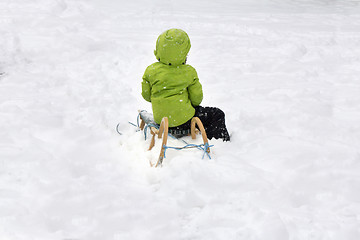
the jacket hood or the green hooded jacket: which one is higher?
the jacket hood

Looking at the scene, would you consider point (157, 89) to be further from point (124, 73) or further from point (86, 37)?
point (86, 37)

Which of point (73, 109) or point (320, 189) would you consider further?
point (73, 109)

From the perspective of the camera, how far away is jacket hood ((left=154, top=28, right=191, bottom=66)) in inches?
119

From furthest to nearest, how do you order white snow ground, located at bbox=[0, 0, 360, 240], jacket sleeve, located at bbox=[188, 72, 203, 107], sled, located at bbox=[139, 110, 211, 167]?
jacket sleeve, located at bbox=[188, 72, 203, 107] < sled, located at bbox=[139, 110, 211, 167] < white snow ground, located at bbox=[0, 0, 360, 240]

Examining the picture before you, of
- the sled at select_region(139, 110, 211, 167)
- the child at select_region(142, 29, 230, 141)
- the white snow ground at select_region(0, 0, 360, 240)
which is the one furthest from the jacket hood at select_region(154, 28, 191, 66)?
the white snow ground at select_region(0, 0, 360, 240)

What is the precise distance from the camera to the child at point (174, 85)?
3072mm

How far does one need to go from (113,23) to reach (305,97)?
487 cm

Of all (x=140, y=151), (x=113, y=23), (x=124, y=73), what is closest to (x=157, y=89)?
(x=140, y=151)

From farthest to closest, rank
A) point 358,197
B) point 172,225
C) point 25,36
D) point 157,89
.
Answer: point 25,36 < point 157,89 < point 358,197 < point 172,225

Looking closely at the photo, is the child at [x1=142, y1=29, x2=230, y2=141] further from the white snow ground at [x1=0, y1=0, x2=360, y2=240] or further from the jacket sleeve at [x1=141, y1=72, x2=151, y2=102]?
the white snow ground at [x1=0, y1=0, x2=360, y2=240]

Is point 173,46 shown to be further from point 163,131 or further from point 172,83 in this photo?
point 163,131

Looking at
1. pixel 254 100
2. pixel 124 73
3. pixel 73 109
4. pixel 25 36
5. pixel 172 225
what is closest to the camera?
pixel 172 225

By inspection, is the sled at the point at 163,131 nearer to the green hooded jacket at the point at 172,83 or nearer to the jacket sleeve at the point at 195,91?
the green hooded jacket at the point at 172,83

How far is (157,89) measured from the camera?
3.29m
